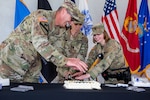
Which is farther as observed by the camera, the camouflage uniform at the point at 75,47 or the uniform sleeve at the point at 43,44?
the camouflage uniform at the point at 75,47

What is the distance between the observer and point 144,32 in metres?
3.79

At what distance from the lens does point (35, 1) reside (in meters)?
3.80

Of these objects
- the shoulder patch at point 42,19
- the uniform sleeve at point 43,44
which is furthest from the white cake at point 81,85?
the shoulder patch at point 42,19

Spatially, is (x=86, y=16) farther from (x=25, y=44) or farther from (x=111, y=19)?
(x=25, y=44)

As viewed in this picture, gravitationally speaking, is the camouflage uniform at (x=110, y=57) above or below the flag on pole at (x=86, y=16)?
below

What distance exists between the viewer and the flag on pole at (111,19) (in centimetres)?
377

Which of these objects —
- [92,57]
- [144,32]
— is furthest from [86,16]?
[92,57]

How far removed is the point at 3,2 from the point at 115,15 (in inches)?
59.6

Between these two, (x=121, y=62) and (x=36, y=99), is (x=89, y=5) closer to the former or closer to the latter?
(x=121, y=62)

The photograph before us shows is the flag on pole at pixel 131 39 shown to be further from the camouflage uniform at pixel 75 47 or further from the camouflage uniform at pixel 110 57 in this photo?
the camouflage uniform at pixel 75 47

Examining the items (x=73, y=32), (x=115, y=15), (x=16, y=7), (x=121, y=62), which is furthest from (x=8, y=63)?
(x=115, y=15)

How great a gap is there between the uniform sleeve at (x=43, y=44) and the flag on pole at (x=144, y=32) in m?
2.21

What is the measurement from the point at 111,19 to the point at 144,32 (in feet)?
1.59

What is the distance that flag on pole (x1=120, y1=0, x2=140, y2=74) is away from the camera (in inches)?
147
